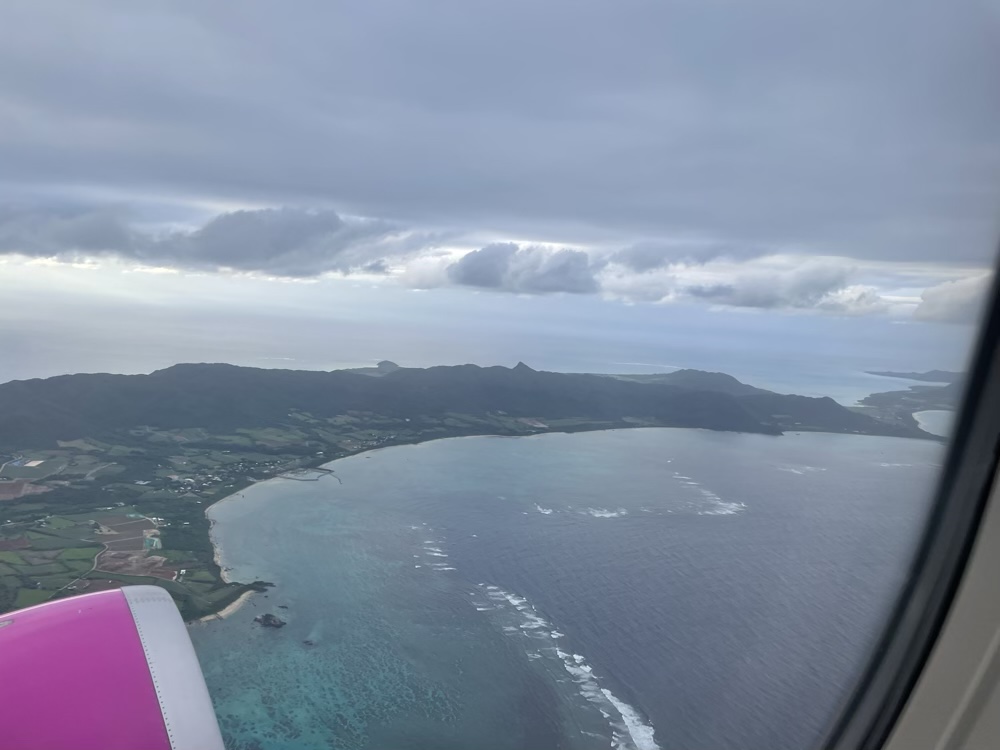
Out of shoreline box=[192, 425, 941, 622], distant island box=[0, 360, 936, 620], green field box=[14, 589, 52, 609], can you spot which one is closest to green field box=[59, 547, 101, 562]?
distant island box=[0, 360, 936, 620]

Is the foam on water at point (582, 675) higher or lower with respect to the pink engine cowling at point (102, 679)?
lower

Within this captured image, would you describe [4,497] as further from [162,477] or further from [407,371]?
[407,371]

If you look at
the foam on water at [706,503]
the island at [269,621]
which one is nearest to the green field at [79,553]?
the island at [269,621]

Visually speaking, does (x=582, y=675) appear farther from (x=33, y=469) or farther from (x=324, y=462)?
(x=33, y=469)

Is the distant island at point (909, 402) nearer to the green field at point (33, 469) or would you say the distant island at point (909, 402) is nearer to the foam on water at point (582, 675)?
the foam on water at point (582, 675)

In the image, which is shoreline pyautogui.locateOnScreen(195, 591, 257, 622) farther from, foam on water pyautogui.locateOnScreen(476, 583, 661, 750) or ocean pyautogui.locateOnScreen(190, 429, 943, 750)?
foam on water pyautogui.locateOnScreen(476, 583, 661, 750)

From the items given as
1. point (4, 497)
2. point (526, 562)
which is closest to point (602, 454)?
point (526, 562)
